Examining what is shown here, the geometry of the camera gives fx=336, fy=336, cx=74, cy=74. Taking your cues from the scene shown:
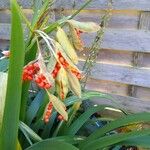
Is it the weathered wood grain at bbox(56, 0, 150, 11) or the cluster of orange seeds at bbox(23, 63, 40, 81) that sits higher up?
the weathered wood grain at bbox(56, 0, 150, 11)

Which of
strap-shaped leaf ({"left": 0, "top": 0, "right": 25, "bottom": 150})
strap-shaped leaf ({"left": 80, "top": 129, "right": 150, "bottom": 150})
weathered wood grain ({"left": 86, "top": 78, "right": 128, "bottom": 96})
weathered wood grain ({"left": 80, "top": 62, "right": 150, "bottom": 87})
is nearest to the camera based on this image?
strap-shaped leaf ({"left": 0, "top": 0, "right": 25, "bottom": 150})

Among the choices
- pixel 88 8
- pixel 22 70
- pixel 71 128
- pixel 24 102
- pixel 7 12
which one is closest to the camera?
pixel 22 70

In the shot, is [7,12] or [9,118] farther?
[7,12]

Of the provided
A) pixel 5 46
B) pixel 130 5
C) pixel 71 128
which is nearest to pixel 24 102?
pixel 71 128

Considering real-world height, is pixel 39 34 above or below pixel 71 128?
above

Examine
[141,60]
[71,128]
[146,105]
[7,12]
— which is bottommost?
[146,105]

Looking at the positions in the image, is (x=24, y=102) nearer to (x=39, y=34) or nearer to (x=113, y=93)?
(x=39, y=34)

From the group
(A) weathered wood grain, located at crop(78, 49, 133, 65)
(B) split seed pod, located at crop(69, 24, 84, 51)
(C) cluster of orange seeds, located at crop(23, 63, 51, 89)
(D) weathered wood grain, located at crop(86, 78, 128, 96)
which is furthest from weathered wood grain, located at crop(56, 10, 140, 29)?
(C) cluster of orange seeds, located at crop(23, 63, 51, 89)

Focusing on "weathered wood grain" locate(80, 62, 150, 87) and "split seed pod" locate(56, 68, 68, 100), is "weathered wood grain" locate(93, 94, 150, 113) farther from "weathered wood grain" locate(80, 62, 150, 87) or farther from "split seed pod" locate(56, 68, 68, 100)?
"split seed pod" locate(56, 68, 68, 100)
